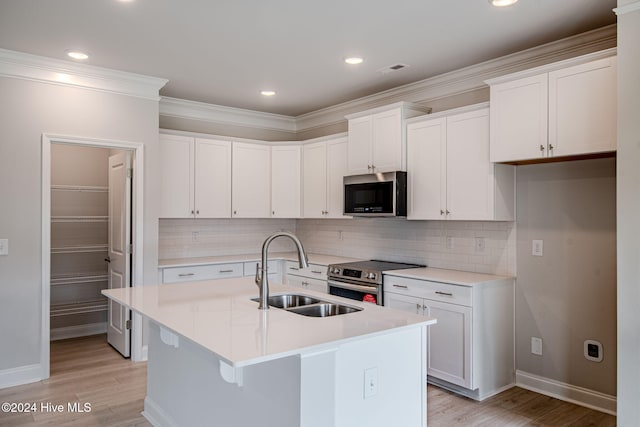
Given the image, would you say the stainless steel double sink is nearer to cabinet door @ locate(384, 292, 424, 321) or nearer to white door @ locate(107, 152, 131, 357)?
cabinet door @ locate(384, 292, 424, 321)

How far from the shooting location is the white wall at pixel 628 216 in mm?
2367

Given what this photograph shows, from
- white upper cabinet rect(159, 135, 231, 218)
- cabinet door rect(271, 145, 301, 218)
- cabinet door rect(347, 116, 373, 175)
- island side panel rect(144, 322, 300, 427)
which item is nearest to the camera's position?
island side panel rect(144, 322, 300, 427)

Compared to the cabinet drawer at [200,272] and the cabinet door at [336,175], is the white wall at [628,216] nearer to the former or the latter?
the cabinet door at [336,175]

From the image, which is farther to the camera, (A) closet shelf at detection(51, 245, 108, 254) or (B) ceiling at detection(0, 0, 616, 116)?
(A) closet shelf at detection(51, 245, 108, 254)

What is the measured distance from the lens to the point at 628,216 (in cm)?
239

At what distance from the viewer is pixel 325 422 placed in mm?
1858

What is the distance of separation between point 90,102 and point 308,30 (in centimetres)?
213

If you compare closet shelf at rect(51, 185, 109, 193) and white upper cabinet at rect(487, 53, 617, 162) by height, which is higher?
white upper cabinet at rect(487, 53, 617, 162)

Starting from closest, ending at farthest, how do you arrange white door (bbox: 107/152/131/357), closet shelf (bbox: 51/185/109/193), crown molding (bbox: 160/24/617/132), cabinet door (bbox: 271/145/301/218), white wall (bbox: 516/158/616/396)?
white wall (bbox: 516/158/616/396) → crown molding (bbox: 160/24/617/132) → white door (bbox: 107/152/131/357) → closet shelf (bbox: 51/185/109/193) → cabinet door (bbox: 271/145/301/218)

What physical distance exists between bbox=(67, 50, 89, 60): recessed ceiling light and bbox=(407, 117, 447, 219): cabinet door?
9.05ft

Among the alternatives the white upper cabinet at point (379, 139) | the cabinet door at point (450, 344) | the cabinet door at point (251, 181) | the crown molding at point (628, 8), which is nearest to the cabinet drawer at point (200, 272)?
the cabinet door at point (251, 181)

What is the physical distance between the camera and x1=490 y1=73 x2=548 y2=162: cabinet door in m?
3.13

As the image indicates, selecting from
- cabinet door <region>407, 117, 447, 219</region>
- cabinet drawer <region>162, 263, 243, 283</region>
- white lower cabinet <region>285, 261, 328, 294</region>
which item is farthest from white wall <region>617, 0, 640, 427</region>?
cabinet drawer <region>162, 263, 243, 283</region>

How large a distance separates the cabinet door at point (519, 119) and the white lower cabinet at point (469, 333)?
100 cm
